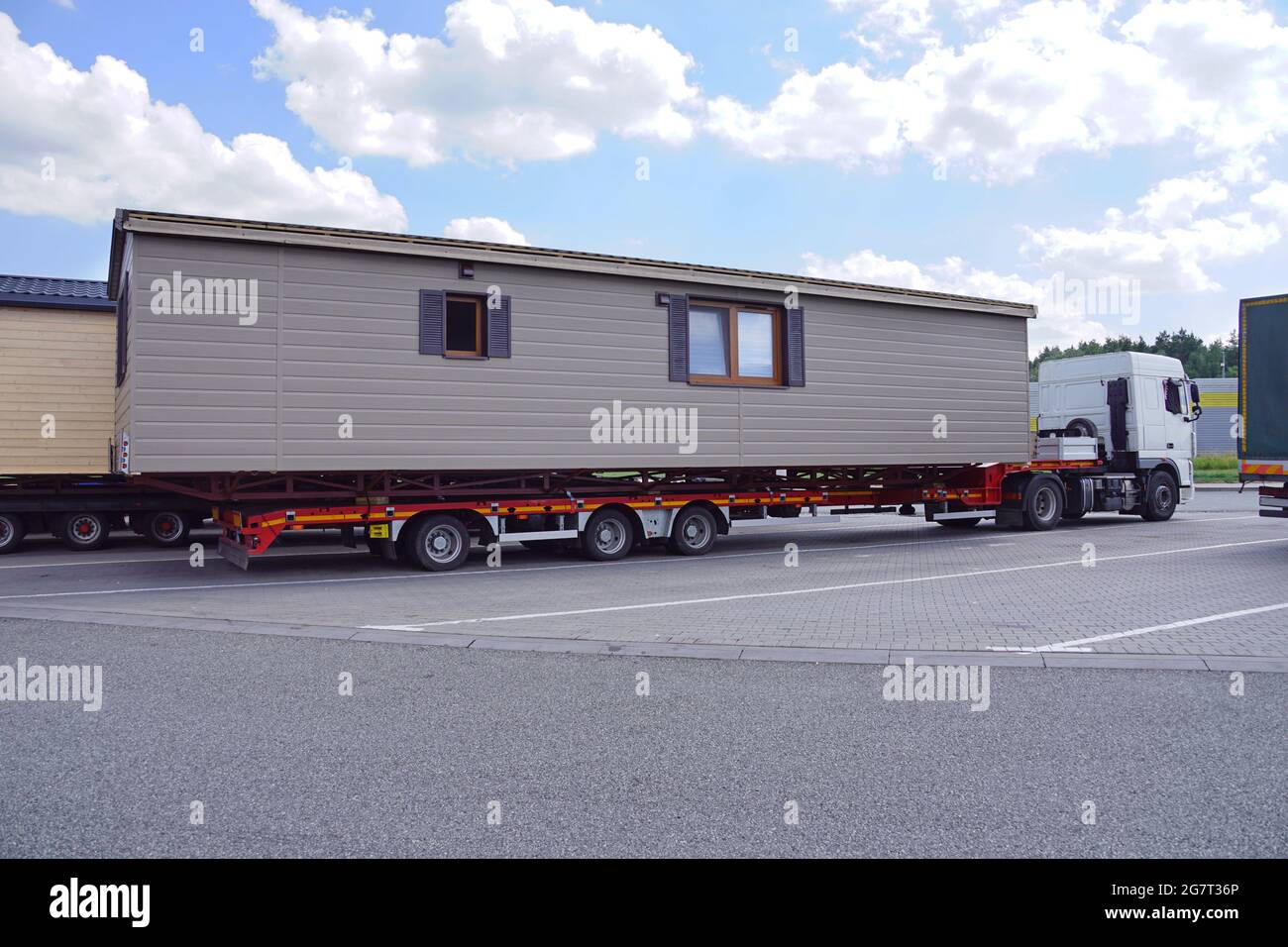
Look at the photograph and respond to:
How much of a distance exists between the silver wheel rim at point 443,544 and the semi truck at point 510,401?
23 millimetres

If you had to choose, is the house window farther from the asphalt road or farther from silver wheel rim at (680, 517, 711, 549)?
the asphalt road

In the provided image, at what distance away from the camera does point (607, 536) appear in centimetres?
1381

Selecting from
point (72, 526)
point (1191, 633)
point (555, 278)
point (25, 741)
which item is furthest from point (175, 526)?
point (1191, 633)

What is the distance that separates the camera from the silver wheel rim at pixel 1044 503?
58.0 feet

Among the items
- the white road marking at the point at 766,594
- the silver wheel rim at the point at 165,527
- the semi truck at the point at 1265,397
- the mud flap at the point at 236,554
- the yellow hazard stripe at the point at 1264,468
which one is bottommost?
the white road marking at the point at 766,594

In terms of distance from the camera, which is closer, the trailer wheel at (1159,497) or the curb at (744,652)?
the curb at (744,652)

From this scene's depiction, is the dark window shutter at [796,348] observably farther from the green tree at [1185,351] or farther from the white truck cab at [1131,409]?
the green tree at [1185,351]

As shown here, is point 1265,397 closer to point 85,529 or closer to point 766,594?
point 766,594

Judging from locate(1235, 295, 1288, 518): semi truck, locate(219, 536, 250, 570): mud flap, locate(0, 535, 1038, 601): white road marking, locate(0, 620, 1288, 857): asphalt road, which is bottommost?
locate(0, 620, 1288, 857): asphalt road

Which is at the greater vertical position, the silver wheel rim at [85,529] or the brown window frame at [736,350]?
the brown window frame at [736,350]

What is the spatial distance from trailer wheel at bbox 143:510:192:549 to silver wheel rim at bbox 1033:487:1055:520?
1493 centimetres

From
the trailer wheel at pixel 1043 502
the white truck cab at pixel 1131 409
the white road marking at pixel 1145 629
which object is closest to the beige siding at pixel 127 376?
the white road marking at pixel 1145 629

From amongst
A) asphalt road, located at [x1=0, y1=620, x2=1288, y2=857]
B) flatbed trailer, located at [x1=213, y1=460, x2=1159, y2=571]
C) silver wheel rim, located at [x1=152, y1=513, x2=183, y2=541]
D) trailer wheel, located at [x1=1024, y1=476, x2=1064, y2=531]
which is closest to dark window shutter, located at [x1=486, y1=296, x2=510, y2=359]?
flatbed trailer, located at [x1=213, y1=460, x2=1159, y2=571]

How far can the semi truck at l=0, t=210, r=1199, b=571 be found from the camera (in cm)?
1084
